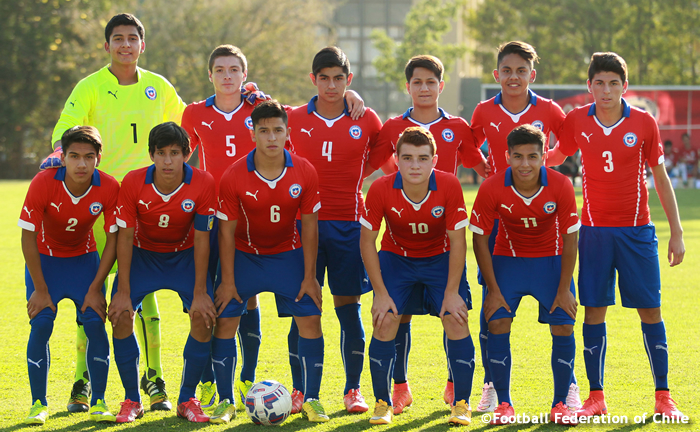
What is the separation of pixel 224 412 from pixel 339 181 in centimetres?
168

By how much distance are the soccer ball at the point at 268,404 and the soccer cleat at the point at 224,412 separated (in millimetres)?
143

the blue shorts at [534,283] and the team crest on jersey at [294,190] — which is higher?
the team crest on jersey at [294,190]

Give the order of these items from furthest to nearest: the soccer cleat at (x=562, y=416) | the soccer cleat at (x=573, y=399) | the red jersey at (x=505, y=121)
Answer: the red jersey at (x=505, y=121) < the soccer cleat at (x=573, y=399) < the soccer cleat at (x=562, y=416)

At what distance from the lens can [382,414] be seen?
4.52 metres

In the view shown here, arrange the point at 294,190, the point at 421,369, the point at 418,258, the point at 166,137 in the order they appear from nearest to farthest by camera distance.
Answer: the point at 166,137
the point at 294,190
the point at 418,258
the point at 421,369

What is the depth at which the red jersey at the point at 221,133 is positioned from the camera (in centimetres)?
510

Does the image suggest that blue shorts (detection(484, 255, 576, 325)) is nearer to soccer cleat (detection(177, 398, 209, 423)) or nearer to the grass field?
the grass field

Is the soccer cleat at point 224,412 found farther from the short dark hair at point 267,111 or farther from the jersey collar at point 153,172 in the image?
the short dark hair at point 267,111

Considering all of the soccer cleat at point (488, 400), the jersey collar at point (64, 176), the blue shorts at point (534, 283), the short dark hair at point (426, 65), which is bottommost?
the soccer cleat at point (488, 400)

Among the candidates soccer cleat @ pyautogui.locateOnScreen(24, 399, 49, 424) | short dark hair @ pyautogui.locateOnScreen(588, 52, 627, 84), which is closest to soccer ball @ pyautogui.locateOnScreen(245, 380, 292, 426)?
soccer cleat @ pyautogui.locateOnScreen(24, 399, 49, 424)

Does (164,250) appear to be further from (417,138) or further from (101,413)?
(417,138)

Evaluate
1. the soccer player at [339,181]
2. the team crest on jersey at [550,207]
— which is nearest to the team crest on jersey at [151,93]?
the soccer player at [339,181]

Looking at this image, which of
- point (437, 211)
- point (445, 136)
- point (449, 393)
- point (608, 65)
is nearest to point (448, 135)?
point (445, 136)

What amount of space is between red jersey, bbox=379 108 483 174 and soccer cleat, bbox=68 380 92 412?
2.57m
